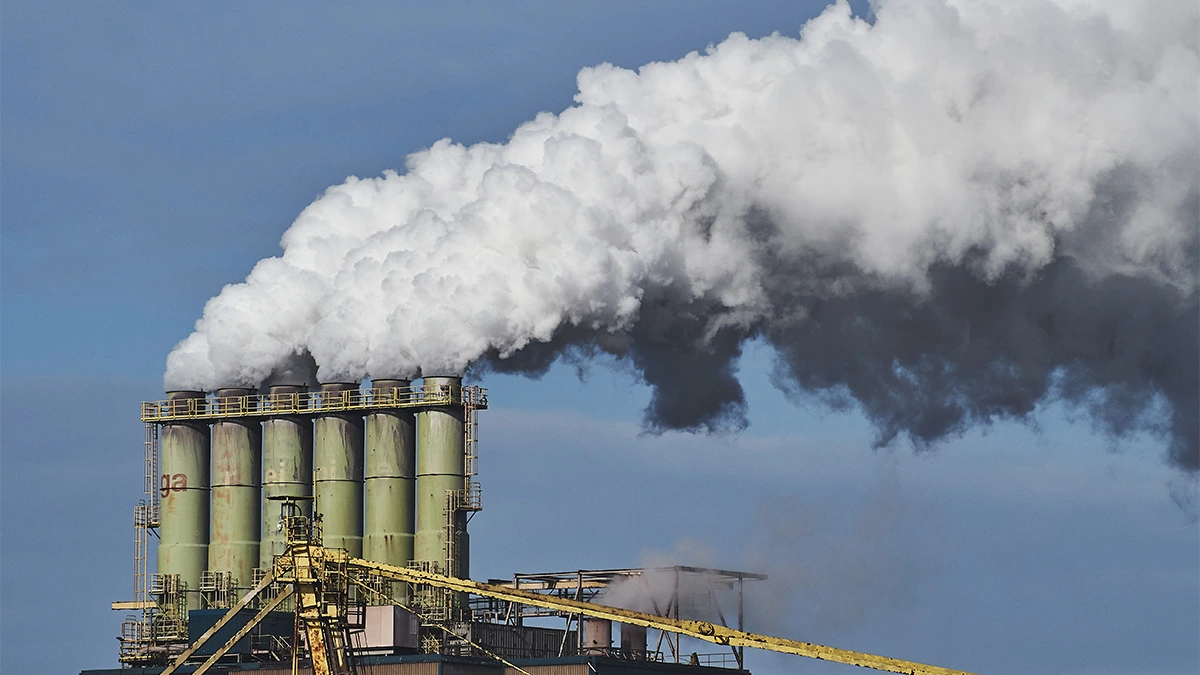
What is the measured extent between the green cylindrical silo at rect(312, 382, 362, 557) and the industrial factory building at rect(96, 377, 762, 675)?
0.06 metres

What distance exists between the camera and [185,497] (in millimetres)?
97125

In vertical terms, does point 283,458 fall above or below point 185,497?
above

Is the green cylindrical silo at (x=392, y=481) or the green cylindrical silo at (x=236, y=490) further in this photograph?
the green cylindrical silo at (x=236, y=490)

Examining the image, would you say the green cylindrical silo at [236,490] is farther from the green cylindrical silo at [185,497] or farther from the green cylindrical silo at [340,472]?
the green cylindrical silo at [340,472]

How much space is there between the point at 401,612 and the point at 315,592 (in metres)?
14.7

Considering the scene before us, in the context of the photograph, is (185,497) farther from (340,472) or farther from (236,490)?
(340,472)

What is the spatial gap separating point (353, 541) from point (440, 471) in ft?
17.4

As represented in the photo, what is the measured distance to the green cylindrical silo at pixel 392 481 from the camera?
9131cm

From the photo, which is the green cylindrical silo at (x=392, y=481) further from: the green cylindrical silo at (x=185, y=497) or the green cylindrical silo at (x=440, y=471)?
the green cylindrical silo at (x=185, y=497)

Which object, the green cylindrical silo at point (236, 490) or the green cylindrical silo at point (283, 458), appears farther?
the green cylindrical silo at point (236, 490)

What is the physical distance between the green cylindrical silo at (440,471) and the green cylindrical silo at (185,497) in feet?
37.6

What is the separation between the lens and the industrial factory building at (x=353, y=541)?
87.5 metres

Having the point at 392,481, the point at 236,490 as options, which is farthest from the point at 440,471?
the point at 236,490

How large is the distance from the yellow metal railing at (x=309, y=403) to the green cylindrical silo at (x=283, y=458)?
0.97 feet
